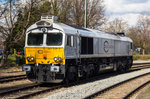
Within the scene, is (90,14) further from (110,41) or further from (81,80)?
(81,80)

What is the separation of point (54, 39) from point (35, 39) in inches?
45.6

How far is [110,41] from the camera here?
19.2 metres

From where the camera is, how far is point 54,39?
12711mm

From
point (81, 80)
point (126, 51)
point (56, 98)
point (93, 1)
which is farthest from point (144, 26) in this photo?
point (56, 98)

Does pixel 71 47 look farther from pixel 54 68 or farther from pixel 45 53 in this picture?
pixel 54 68

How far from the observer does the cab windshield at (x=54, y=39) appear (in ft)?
41.3

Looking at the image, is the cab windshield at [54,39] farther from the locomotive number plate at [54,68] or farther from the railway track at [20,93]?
the railway track at [20,93]

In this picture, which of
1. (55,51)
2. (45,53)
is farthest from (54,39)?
(45,53)

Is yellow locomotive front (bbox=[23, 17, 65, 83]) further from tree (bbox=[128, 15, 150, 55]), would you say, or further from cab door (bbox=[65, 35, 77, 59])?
tree (bbox=[128, 15, 150, 55])

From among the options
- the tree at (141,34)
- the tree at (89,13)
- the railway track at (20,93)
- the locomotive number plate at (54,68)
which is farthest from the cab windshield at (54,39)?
the tree at (141,34)

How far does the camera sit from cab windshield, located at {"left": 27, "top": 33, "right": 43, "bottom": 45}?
513 inches

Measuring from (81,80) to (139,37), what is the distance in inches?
2471

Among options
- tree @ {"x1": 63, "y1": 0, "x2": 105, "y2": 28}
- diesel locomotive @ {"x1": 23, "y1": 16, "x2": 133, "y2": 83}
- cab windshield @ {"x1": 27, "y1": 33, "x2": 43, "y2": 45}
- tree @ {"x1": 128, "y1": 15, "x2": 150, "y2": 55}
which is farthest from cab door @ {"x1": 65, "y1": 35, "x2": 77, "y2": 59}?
tree @ {"x1": 128, "y1": 15, "x2": 150, "y2": 55}

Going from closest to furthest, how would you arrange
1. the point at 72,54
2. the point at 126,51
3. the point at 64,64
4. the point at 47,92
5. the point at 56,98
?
1. the point at 56,98
2. the point at 47,92
3. the point at 64,64
4. the point at 72,54
5. the point at 126,51
